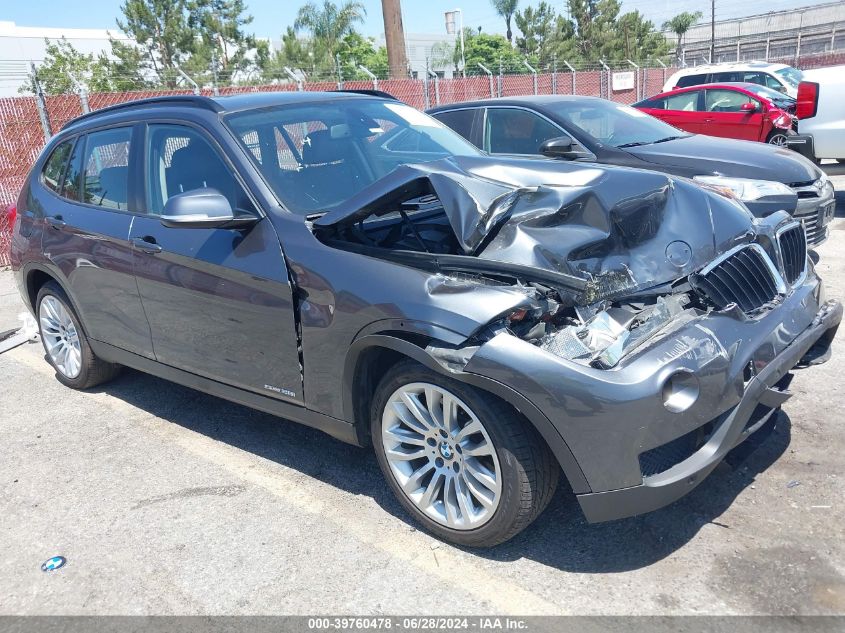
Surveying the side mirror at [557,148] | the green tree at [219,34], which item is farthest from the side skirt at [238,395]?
the green tree at [219,34]

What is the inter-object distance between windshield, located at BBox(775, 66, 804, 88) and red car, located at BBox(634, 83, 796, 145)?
409 cm

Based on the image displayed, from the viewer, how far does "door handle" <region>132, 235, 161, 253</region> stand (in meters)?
4.02

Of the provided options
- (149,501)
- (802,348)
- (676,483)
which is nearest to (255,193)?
(149,501)

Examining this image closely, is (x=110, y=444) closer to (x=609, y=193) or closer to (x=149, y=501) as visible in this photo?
(x=149, y=501)

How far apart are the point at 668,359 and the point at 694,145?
5.31 m

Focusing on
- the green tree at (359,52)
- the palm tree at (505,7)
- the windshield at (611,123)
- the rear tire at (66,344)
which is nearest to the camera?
the rear tire at (66,344)

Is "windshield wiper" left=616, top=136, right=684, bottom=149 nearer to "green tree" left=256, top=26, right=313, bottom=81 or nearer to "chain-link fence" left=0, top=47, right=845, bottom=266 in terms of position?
"chain-link fence" left=0, top=47, right=845, bottom=266

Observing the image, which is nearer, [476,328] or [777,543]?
[476,328]

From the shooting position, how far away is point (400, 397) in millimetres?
3137

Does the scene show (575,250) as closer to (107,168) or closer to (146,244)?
(146,244)

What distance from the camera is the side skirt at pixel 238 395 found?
136 inches

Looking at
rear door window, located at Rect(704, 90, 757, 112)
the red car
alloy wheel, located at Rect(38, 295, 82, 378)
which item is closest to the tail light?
the red car

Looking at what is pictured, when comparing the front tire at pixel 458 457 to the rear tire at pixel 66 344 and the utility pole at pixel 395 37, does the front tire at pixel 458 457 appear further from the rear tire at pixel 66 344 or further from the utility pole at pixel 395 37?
the utility pole at pixel 395 37

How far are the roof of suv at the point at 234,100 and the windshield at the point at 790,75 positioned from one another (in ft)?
49.5
